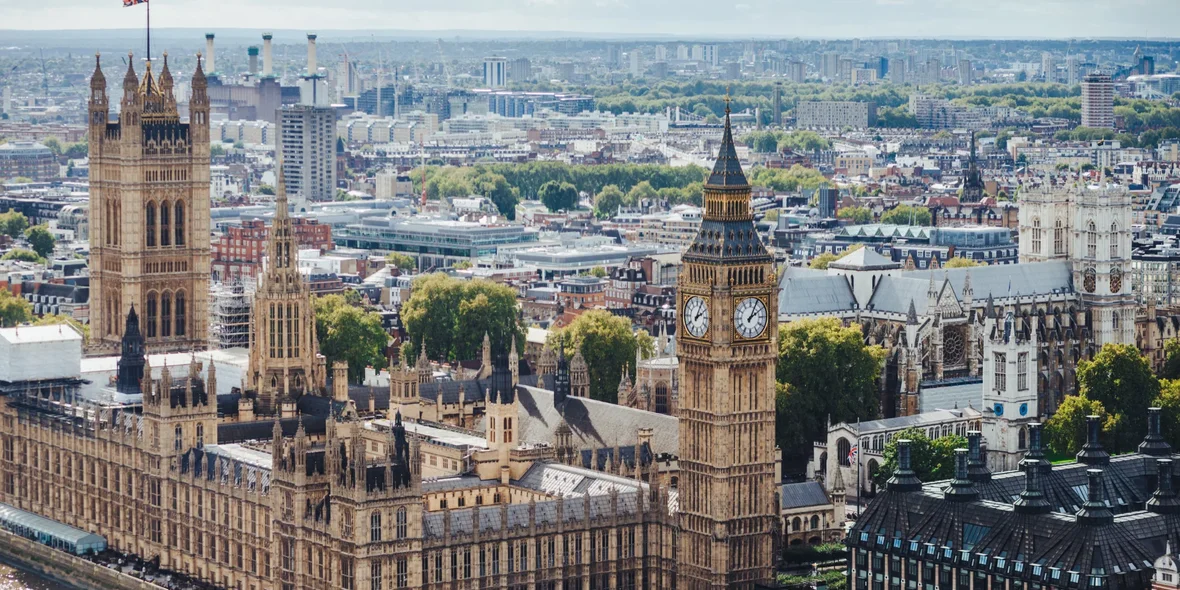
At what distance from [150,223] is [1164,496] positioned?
66.4 meters

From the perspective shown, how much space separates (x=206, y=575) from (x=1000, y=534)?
32821 millimetres

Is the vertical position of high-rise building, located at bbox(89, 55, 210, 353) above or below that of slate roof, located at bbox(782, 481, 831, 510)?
above

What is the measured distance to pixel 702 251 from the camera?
105688mm

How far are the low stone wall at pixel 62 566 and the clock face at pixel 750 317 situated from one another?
82.7ft

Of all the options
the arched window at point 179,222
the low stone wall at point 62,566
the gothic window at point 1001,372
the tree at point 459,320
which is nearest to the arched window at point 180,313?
the arched window at point 179,222

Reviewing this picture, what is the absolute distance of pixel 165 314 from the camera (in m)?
154

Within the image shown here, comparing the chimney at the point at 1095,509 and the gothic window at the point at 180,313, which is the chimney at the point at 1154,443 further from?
the gothic window at the point at 180,313

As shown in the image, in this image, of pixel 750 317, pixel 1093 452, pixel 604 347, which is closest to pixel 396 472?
pixel 750 317

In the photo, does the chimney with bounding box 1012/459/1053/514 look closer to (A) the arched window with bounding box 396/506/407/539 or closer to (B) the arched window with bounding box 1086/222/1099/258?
(A) the arched window with bounding box 396/506/407/539

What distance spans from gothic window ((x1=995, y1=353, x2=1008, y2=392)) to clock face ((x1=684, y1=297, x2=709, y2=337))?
36.7 m

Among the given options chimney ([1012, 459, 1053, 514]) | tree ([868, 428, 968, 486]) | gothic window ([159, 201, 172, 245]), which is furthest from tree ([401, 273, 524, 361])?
chimney ([1012, 459, 1053, 514])

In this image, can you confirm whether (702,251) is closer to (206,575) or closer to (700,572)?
(700,572)

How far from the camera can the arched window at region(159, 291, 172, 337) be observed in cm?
15350

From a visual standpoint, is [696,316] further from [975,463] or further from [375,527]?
[375,527]
